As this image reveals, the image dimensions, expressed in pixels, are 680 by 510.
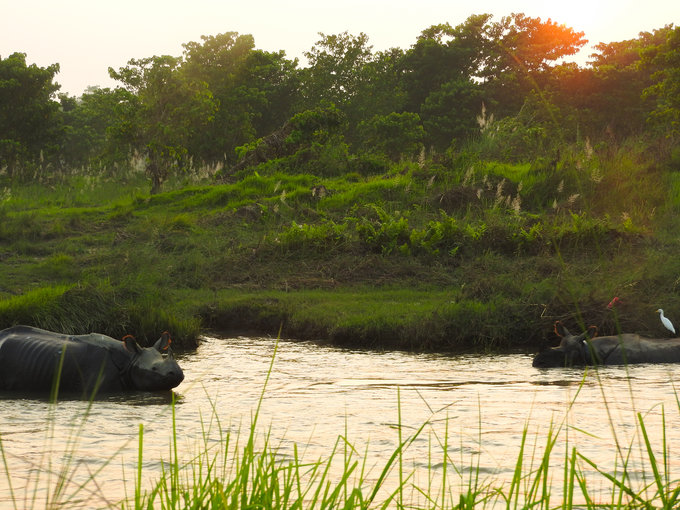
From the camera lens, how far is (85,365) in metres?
8.55

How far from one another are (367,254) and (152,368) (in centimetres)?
773

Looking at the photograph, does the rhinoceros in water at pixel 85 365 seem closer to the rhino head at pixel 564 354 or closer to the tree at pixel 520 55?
the rhino head at pixel 564 354

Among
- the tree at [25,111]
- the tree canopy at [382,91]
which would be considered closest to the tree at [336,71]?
the tree canopy at [382,91]

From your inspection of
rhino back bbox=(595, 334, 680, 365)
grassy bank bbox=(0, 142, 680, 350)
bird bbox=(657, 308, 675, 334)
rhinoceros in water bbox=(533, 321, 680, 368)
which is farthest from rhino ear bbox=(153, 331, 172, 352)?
bird bbox=(657, 308, 675, 334)

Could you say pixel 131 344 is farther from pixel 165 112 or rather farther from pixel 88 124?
pixel 88 124

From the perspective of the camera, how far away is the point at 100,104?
4800cm

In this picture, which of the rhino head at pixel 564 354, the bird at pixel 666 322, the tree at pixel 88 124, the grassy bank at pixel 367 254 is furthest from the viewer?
the tree at pixel 88 124

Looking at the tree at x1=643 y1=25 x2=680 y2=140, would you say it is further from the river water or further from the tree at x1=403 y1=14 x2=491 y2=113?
the tree at x1=403 y1=14 x2=491 y2=113

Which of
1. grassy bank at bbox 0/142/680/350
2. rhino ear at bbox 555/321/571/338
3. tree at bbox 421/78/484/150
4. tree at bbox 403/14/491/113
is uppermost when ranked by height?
tree at bbox 403/14/491/113

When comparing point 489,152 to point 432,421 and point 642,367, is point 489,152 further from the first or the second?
point 432,421

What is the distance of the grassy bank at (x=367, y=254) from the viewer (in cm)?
1135

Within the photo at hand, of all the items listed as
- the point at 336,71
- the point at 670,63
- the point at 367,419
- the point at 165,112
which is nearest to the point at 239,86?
the point at 336,71

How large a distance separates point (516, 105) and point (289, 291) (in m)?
28.1

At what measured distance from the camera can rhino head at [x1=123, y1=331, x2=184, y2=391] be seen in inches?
329
